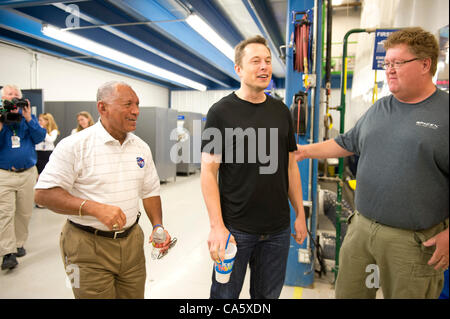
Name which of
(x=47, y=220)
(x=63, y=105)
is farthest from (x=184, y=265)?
(x=63, y=105)

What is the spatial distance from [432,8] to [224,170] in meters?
0.83

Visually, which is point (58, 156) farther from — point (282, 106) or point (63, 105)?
point (63, 105)

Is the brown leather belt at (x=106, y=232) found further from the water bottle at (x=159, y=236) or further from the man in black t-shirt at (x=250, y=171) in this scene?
the man in black t-shirt at (x=250, y=171)

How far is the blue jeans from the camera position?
130 cm

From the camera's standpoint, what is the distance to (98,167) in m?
1.07

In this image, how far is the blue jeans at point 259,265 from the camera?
4.28ft

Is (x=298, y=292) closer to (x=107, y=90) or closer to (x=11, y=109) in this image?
(x=107, y=90)

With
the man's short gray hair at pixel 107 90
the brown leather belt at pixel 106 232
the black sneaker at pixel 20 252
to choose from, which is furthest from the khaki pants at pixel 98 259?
the black sneaker at pixel 20 252

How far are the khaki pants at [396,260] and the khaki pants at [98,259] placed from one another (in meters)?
0.93

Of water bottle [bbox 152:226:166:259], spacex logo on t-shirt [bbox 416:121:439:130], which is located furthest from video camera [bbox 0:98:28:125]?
spacex logo on t-shirt [bbox 416:121:439:130]

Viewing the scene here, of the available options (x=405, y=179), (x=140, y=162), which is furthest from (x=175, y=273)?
(x=405, y=179)

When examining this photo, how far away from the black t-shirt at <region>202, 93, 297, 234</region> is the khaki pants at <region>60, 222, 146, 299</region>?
0.45m

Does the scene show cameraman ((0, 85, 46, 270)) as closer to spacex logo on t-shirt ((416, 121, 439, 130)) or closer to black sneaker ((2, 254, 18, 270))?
black sneaker ((2, 254, 18, 270))

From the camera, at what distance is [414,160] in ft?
1.73
